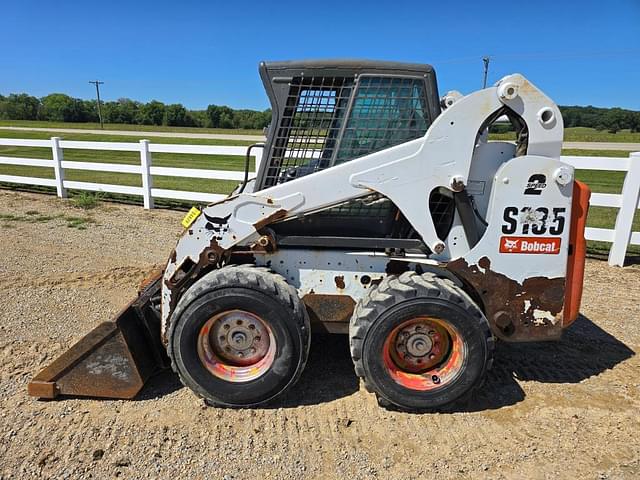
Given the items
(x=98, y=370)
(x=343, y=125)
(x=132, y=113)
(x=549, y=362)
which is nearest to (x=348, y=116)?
(x=343, y=125)

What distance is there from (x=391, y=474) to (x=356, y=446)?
0.29m

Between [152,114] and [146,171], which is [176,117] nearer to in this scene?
[152,114]

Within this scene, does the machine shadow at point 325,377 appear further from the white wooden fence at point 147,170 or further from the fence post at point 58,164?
the fence post at point 58,164

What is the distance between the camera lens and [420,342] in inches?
126

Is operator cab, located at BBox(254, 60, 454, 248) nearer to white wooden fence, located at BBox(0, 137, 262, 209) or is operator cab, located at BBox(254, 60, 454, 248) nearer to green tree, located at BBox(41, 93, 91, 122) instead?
white wooden fence, located at BBox(0, 137, 262, 209)

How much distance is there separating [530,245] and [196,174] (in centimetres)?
726

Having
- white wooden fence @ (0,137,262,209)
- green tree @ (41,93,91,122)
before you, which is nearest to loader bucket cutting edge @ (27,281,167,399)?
white wooden fence @ (0,137,262,209)

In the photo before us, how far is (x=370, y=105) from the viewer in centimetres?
321

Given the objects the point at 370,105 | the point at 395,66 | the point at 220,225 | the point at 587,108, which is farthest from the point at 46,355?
the point at 587,108

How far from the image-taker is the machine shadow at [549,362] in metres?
3.41

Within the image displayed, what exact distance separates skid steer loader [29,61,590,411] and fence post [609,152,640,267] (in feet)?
11.9

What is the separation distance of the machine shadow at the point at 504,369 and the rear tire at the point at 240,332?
25 centimetres

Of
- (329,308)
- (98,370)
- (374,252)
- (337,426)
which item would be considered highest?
(374,252)

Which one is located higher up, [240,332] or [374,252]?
[374,252]
